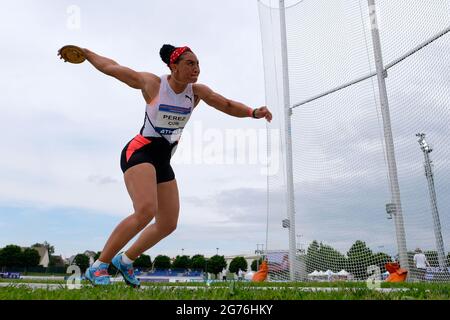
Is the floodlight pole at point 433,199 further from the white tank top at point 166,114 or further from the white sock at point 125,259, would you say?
the white sock at point 125,259

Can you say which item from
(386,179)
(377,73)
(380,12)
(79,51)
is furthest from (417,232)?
(79,51)

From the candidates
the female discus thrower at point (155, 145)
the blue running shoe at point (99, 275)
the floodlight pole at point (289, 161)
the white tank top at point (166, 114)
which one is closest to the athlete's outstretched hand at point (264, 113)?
the female discus thrower at point (155, 145)

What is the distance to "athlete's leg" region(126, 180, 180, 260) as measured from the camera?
4188 mm

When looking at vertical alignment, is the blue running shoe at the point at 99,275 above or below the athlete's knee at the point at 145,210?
below

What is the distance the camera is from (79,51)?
4.25 m

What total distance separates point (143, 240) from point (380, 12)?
313 inches

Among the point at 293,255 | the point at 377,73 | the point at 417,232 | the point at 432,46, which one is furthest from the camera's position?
the point at 293,255

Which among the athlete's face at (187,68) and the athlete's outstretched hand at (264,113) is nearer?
the athlete's face at (187,68)

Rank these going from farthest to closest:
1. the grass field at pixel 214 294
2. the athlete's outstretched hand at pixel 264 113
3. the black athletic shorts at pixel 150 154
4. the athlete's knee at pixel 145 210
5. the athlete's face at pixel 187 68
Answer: the athlete's outstretched hand at pixel 264 113
the athlete's face at pixel 187 68
the black athletic shorts at pixel 150 154
the athlete's knee at pixel 145 210
the grass field at pixel 214 294

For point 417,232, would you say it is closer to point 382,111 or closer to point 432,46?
point 382,111

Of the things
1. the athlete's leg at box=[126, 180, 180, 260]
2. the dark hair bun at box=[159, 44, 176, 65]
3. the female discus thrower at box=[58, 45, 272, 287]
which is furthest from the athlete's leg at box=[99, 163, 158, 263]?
the dark hair bun at box=[159, 44, 176, 65]

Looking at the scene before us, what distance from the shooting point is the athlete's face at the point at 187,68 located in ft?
13.3

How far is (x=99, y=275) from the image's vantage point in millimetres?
3867

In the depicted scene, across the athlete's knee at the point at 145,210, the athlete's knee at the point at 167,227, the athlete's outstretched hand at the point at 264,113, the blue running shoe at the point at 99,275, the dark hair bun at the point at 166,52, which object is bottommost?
the blue running shoe at the point at 99,275
